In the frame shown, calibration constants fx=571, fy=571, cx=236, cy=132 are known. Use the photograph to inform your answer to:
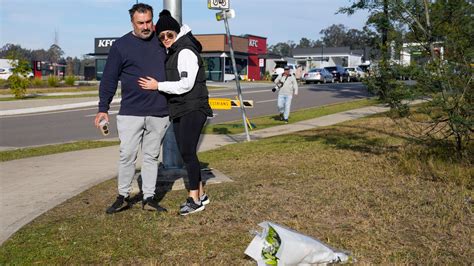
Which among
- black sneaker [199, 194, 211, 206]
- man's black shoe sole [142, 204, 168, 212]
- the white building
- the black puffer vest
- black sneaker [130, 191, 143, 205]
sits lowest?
black sneaker [130, 191, 143, 205]

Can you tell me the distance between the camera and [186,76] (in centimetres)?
529

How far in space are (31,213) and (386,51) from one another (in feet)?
14.3

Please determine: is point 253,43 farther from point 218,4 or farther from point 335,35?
point 335,35

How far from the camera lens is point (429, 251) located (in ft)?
13.5

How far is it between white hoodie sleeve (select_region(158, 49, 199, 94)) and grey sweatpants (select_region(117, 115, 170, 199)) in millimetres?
350

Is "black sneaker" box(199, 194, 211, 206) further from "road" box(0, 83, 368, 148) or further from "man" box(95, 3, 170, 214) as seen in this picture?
"road" box(0, 83, 368, 148)

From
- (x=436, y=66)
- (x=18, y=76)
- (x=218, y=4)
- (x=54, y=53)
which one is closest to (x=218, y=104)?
(x=218, y=4)

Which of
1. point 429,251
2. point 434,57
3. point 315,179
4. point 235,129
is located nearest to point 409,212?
point 429,251

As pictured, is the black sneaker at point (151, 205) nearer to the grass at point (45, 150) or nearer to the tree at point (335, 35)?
the grass at point (45, 150)

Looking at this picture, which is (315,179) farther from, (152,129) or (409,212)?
(152,129)

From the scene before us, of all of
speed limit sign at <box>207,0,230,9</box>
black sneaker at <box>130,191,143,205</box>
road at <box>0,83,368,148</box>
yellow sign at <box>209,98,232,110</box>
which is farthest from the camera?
road at <box>0,83,368,148</box>

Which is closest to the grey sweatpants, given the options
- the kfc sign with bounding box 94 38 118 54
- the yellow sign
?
the yellow sign

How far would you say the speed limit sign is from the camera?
1141cm

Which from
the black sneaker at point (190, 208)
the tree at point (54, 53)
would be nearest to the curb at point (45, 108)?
the black sneaker at point (190, 208)
